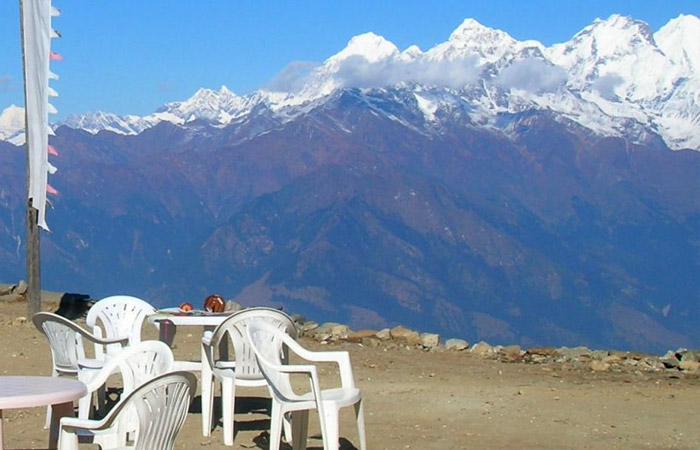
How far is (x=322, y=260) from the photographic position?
179250 millimetres

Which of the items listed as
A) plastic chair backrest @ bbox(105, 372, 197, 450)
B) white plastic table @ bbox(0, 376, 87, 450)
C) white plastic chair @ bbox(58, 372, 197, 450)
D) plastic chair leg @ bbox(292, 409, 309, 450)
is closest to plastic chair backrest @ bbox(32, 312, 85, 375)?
plastic chair leg @ bbox(292, 409, 309, 450)

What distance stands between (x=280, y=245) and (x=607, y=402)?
18338cm

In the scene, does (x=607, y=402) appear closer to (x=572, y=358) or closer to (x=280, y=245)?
(x=572, y=358)

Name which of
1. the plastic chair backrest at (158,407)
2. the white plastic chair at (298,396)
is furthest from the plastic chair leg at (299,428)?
the plastic chair backrest at (158,407)

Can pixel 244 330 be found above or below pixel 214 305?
below

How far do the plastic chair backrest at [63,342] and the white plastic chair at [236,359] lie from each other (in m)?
0.81

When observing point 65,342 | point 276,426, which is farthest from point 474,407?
point 65,342

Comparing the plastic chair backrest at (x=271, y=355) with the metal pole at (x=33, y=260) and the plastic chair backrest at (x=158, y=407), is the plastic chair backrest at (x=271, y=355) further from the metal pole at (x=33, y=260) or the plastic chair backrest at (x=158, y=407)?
the metal pole at (x=33, y=260)

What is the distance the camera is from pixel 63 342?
8352 millimetres

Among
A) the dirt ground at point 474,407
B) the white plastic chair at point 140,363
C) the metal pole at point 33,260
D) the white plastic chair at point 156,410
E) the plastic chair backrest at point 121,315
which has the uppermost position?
the metal pole at point 33,260

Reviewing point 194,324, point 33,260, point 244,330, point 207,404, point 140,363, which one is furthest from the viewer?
point 33,260

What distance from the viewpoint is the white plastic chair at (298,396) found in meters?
7.29

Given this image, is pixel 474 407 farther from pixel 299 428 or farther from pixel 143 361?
pixel 143 361

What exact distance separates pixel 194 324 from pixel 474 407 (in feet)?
7.96
